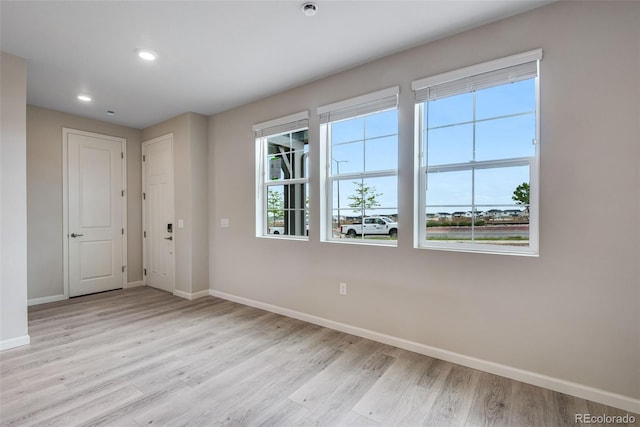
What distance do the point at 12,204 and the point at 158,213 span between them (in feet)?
6.84

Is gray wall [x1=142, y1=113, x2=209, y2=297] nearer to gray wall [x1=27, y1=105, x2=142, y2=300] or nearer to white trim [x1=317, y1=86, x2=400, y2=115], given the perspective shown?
gray wall [x1=27, y1=105, x2=142, y2=300]

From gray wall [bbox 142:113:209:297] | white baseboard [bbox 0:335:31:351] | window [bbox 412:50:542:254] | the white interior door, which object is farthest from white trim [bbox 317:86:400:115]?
white baseboard [bbox 0:335:31:351]

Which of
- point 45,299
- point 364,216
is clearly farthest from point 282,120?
point 45,299

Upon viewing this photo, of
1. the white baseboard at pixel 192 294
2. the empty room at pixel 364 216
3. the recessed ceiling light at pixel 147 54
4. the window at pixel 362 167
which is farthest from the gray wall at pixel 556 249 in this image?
the white baseboard at pixel 192 294

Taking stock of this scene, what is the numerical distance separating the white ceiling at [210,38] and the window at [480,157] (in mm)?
428

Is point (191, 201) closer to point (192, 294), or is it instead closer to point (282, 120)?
point (192, 294)

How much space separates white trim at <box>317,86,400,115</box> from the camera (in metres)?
2.66

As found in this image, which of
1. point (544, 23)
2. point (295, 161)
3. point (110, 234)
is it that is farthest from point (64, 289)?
point (544, 23)

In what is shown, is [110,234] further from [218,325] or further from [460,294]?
[460,294]

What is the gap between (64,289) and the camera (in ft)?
13.5

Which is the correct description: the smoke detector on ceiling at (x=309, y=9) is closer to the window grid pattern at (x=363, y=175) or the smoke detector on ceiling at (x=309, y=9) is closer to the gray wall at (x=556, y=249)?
the gray wall at (x=556, y=249)

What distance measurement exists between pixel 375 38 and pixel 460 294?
2.19m

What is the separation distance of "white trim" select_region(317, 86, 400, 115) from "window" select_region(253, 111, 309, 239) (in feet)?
0.96

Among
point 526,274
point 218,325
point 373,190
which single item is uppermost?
point 373,190
